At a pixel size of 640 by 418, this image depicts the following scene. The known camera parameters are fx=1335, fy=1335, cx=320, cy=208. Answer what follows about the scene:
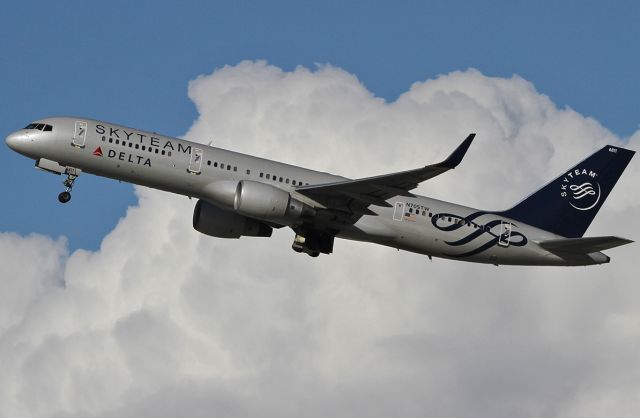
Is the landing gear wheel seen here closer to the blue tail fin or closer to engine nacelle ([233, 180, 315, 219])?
engine nacelle ([233, 180, 315, 219])

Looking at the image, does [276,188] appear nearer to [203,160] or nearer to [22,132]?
[203,160]

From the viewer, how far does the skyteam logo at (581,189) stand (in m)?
71.0

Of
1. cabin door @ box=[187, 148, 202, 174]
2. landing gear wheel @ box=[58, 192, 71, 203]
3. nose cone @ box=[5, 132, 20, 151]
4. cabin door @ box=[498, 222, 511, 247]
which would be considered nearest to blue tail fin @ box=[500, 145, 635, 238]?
cabin door @ box=[498, 222, 511, 247]

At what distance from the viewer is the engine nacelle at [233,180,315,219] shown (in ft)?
202

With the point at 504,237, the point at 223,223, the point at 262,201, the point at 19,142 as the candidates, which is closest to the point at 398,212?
the point at 504,237

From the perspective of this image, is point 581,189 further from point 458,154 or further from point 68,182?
point 68,182

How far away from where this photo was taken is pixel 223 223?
67500 mm

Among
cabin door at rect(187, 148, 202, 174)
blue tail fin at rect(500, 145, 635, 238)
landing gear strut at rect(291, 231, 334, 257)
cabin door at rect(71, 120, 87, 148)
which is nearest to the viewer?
cabin door at rect(71, 120, 87, 148)

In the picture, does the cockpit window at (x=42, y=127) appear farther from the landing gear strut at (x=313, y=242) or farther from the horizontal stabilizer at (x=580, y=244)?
the horizontal stabilizer at (x=580, y=244)

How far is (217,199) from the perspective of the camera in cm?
6288

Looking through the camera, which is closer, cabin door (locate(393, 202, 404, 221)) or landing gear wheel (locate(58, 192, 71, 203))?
landing gear wheel (locate(58, 192, 71, 203))

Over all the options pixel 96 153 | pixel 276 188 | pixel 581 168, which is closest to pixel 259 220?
pixel 276 188

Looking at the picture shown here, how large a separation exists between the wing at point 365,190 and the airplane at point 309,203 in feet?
0.16

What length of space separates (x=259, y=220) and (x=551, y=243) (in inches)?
583
